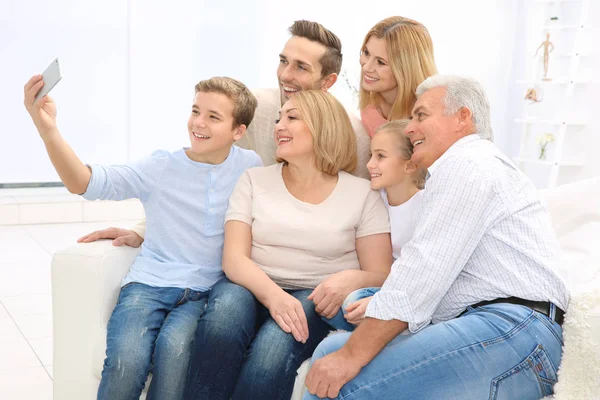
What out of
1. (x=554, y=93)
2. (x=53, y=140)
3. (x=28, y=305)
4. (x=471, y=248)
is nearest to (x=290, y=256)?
(x=471, y=248)

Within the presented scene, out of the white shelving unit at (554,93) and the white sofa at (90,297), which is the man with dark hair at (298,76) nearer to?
the white sofa at (90,297)

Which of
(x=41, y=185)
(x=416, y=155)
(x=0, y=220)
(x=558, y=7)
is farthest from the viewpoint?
(x=558, y=7)

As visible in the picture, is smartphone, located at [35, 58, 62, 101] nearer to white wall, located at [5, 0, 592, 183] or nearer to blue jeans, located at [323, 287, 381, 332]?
blue jeans, located at [323, 287, 381, 332]

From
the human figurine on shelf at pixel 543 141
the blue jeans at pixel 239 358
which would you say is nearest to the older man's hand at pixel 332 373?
the blue jeans at pixel 239 358

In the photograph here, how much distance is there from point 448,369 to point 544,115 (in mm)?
5377

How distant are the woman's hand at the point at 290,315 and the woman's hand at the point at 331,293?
59 millimetres

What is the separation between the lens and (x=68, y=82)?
18.1 ft

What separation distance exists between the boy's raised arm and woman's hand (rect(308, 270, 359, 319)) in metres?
0.71

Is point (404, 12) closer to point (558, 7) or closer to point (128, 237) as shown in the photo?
point (558, 7)

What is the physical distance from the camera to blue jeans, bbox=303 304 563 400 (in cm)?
163

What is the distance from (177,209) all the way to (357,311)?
2.17ft

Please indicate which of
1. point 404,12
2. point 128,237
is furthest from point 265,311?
point 404,12

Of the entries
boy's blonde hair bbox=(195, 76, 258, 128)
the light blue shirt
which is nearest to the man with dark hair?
boy's blonde hair bbox=(195, 76, 258, 128)

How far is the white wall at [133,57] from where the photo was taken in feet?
17.6
